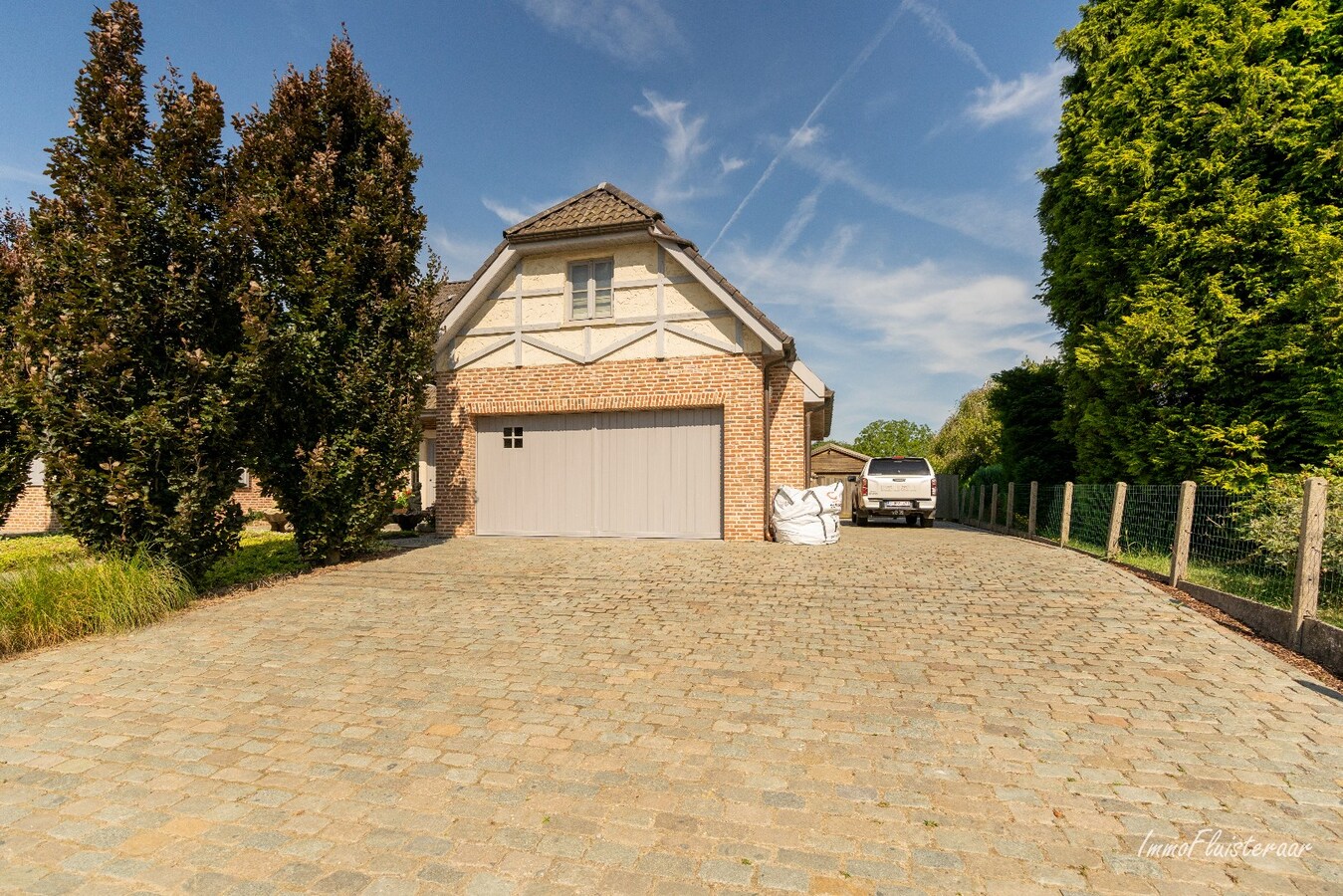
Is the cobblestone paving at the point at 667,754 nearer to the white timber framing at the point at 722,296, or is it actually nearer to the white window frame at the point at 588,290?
the white timber framing at the point at 722,296

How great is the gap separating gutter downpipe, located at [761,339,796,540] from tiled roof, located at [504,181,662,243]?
3312 millimetres

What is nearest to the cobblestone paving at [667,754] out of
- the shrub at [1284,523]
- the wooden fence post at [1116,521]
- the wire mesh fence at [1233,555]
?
the wire mesh fence at [1233,555]

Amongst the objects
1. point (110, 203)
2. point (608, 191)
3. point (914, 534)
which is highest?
point (608, 191)

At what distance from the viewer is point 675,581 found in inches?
289

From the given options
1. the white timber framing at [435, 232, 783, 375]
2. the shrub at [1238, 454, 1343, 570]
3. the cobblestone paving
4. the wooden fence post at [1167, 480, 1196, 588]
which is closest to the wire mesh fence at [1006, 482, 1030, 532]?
the white timber framing at [435, 232, 783, 375]

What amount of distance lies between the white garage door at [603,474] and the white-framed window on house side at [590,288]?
6.55 feet

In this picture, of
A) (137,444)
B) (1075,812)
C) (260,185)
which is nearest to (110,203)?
(260,185)

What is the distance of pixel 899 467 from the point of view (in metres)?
16.7

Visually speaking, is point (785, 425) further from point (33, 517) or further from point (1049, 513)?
point (33, 517)

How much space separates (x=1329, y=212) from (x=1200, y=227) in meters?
1.38

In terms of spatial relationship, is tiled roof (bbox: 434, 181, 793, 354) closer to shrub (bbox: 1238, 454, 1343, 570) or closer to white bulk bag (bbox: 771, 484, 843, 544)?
white bulk bag (bbox: 771, 484, 843, 544)

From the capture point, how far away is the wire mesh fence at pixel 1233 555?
19.6ft

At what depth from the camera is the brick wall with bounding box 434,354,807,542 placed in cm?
1080

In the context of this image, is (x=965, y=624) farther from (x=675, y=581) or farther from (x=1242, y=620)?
(x=675, y=581)
